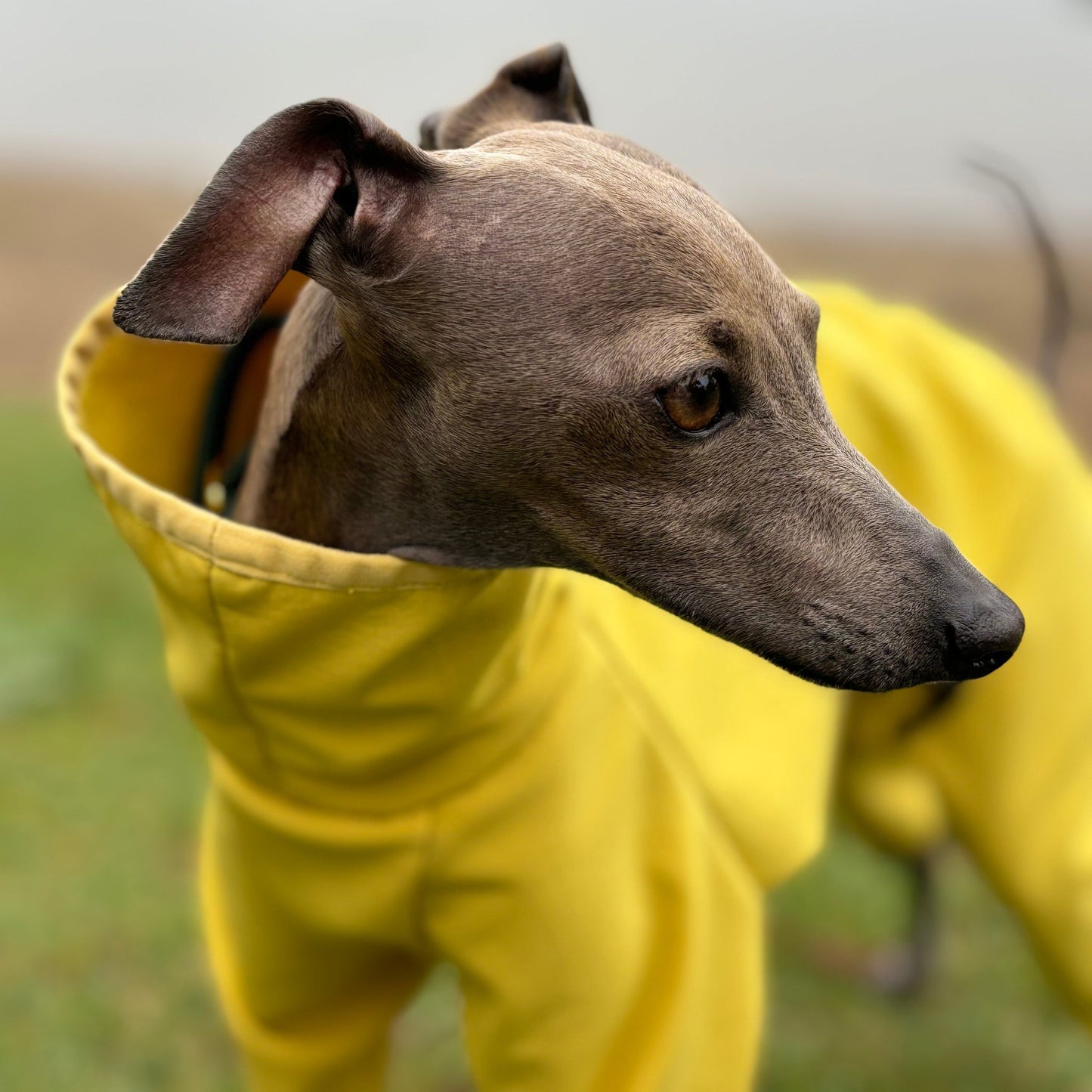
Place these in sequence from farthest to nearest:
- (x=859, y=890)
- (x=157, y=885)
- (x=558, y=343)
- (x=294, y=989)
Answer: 1. (x=859, y=890)
2. (x=157, y=885)
3. (x=294, y=989)
4. (x=558, y=343)

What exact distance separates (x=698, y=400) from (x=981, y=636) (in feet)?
0.83

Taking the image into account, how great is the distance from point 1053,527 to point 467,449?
0.87m

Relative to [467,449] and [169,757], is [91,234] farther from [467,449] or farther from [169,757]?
[467,449]

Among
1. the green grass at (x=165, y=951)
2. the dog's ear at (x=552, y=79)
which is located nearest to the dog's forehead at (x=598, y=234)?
the dog's ear at (x=552, y=79)

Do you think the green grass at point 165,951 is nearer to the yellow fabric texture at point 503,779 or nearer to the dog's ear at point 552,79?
the yellow fabric texture at point 503,779

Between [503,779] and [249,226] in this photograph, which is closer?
[249,226]

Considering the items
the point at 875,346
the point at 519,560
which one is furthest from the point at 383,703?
the point at 875,346

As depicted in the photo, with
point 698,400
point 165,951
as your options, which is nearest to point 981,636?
point 698,400

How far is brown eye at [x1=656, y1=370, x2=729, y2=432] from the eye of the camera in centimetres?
85

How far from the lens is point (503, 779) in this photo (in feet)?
3.64

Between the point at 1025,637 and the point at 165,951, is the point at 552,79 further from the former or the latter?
the point at 165,951

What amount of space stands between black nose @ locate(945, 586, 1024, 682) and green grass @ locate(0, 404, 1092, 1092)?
1.17 m

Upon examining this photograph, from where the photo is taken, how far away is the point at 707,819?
1.25m

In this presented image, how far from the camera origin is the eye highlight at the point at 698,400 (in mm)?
852
